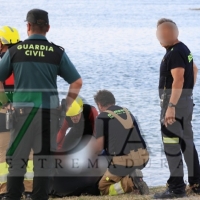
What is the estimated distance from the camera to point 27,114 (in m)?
6.00

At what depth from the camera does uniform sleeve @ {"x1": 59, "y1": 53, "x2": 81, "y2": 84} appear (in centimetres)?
601

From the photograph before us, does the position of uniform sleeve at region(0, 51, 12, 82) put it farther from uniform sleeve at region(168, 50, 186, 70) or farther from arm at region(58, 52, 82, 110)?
uniform sleeve at region(168, 50, 186, 70)

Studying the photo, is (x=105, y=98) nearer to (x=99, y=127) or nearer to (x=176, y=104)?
(x=99, y=127)

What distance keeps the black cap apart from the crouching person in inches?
67.1

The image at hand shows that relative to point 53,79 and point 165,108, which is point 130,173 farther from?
point 53,79

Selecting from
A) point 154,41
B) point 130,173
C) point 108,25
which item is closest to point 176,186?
point 130,173

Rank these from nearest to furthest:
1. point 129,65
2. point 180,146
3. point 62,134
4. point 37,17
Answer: point 37,17 → point 180,146 → point 62,134 → point 129,65

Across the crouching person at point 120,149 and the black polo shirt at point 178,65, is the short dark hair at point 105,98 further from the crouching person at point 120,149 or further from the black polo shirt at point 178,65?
the black polo shirt at point 178,65

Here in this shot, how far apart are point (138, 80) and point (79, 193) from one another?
55.3 feet

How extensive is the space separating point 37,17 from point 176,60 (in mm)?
1487

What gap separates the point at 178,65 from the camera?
672cm

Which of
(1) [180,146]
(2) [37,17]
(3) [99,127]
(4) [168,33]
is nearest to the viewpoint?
(2) [37,17]

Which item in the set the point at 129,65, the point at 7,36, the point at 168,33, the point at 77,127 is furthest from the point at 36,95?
the point at 129,65

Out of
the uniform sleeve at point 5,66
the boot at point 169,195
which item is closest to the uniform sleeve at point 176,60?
the boot at point 169,195
